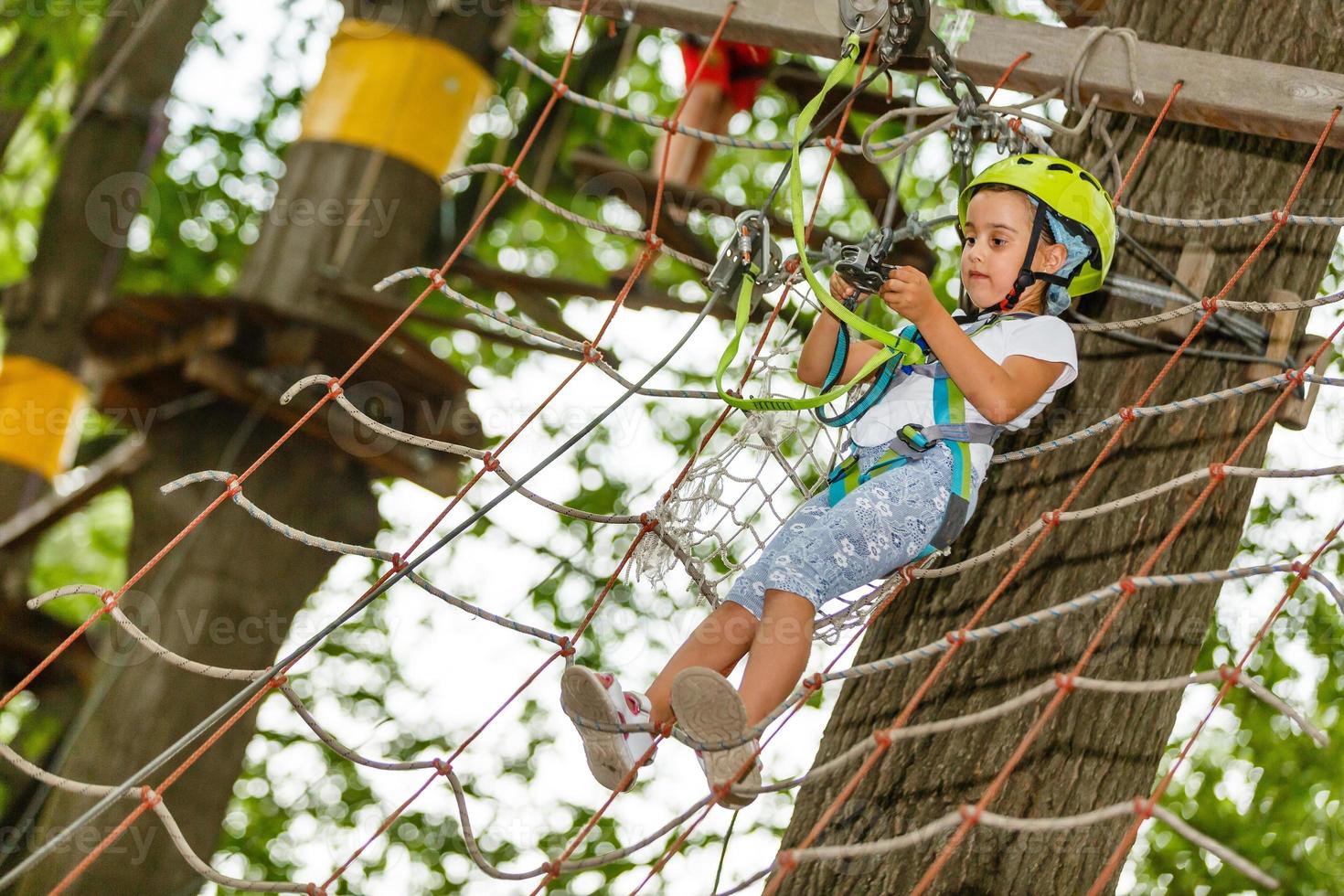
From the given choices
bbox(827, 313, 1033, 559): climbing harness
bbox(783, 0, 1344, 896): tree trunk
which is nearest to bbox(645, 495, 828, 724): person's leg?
bbox(827, 313, 1033, 559): climbing harness

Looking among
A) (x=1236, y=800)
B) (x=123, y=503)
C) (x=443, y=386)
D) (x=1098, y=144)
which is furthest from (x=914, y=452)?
(x=123, y=503)

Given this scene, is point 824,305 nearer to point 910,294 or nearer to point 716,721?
point 910,294

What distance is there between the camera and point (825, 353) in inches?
91.9

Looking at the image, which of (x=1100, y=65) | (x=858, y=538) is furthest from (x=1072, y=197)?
(x=858, y=538)

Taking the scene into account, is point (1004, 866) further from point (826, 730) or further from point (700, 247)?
point (700, 247)

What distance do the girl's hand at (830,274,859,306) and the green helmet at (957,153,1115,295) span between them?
0.29 metres

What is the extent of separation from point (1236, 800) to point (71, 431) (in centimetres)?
505

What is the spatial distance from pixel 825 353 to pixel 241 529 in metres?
2.84

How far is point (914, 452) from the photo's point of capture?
87.0 inches

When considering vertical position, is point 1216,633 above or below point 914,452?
above

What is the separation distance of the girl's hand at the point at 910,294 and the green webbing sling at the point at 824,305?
0.16 ft

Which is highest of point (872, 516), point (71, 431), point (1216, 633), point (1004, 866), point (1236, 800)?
point (1216, 633)

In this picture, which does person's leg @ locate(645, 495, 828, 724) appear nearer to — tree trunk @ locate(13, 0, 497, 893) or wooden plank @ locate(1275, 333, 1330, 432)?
wooden plank @ locate(1275, 333, 1330, 432)

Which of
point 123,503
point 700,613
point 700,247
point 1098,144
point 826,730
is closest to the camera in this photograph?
point 826,730
